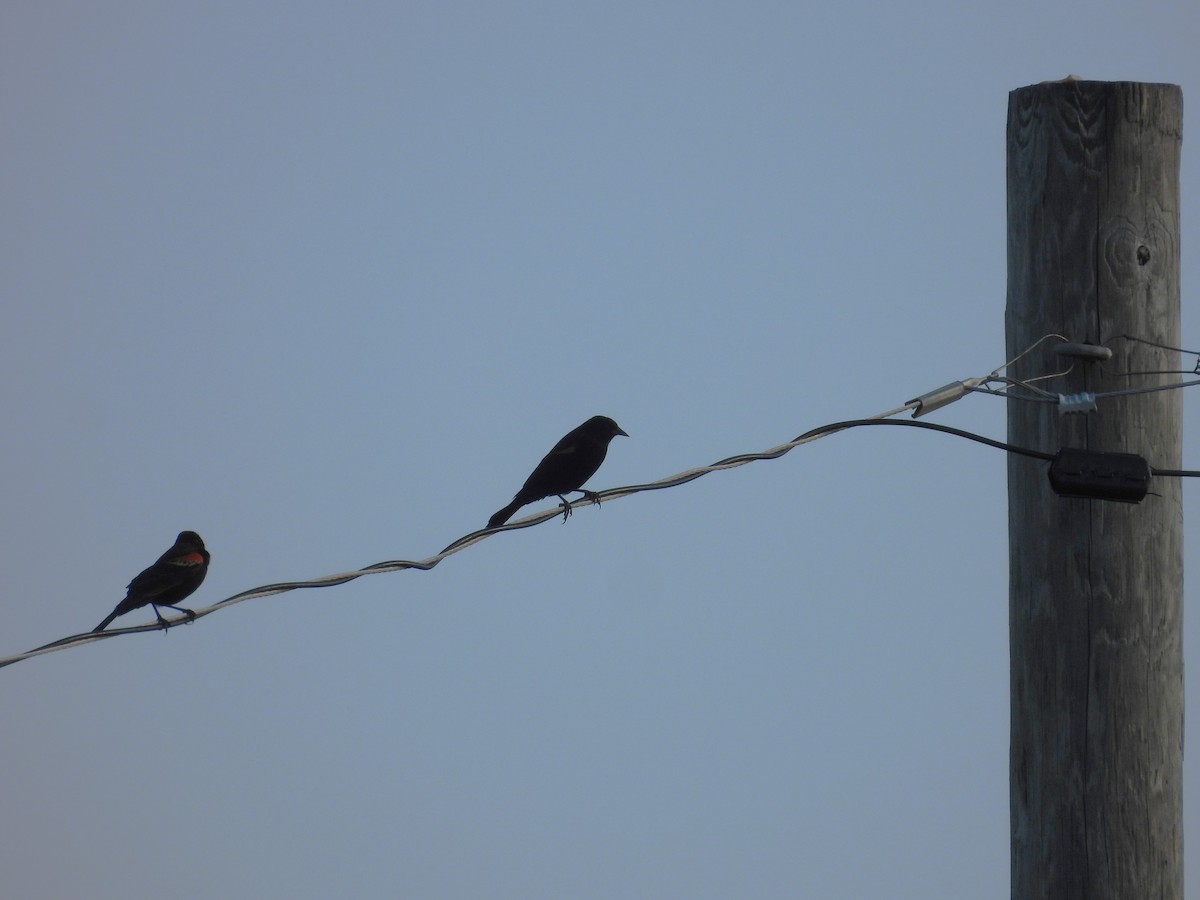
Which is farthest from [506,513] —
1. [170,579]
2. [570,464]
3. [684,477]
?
[684,477]

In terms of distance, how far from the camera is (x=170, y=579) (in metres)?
8.05

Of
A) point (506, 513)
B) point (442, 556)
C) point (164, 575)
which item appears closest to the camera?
point (442, 556)

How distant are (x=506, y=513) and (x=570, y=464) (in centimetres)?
53

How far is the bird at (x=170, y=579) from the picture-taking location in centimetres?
789

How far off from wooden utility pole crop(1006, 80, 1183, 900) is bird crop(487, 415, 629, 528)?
4576mm

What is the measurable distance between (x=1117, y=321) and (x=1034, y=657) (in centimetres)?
107

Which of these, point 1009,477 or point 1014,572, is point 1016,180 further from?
point 1014,572

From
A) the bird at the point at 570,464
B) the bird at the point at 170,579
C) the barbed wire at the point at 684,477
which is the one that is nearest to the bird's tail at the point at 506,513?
the bird at the point at 570,464

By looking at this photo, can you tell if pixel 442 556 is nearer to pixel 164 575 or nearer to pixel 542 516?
pixel 542 516

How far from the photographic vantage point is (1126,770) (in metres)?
4.52

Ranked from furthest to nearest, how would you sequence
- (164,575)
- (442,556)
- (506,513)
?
(506,513)
(164,575)
(442,556)

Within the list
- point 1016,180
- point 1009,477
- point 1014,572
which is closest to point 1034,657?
point 1014,572

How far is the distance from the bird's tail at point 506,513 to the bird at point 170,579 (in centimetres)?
161

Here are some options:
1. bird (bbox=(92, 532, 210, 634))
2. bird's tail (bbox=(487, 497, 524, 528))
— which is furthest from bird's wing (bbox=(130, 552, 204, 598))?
bird's tail (bbox=(487, 497, 524, 528))
